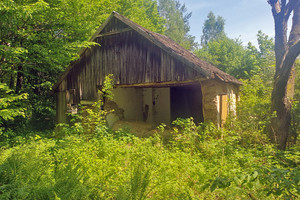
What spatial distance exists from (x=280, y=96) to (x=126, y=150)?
483 cm

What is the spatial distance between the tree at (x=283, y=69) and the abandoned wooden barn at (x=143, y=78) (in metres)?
1.45

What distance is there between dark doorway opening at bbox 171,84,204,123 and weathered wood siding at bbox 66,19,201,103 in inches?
148

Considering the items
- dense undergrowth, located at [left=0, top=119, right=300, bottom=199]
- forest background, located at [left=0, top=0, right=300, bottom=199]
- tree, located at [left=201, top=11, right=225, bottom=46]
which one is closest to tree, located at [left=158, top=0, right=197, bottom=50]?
tree, located at [left=201, top=11, right=225, bottom=46]

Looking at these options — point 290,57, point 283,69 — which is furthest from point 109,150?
point 290,57

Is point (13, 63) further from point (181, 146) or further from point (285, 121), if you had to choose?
point (285, 121)

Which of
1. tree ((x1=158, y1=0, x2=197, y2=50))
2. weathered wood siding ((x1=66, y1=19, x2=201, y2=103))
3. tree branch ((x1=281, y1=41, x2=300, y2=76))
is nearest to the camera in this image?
tree branch ((x1=281, y1=41, x2=300, y2=76))

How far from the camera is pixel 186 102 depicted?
1070cm

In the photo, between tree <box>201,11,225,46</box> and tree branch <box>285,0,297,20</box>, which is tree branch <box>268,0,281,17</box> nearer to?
tree branch <box>285,0,297,20</box>

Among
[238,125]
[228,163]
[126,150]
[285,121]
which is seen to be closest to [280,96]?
[285,121]

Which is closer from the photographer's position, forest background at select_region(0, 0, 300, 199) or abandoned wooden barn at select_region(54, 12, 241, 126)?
forest background at select_region(0, 0, 300, 199)

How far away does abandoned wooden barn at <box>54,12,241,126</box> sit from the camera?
626cm

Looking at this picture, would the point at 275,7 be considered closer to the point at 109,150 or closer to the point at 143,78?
the point at 143,78

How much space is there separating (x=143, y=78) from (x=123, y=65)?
3.69 ft

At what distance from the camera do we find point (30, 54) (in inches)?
293
